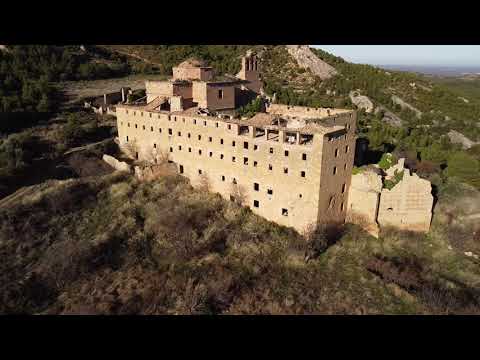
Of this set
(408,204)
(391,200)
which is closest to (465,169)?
(408,204)

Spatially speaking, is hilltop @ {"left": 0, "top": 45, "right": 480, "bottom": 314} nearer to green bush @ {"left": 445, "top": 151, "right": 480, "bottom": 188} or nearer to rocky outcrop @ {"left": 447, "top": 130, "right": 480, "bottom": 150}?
green bush @ {"left": 445, "top": 151, "right": 480, "bottom": 188}

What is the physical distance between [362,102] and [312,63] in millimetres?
15850

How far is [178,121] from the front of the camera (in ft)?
84.6

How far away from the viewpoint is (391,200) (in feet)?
73.0

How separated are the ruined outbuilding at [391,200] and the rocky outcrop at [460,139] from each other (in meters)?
21.2

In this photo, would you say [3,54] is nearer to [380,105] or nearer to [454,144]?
[380,105]

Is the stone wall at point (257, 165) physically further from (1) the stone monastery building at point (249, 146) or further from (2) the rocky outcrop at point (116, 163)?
(2) the rocky outcrop at point (116, 163)

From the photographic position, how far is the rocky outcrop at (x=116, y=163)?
2812 cm

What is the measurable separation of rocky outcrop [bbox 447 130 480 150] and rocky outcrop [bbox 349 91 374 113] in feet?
30.6

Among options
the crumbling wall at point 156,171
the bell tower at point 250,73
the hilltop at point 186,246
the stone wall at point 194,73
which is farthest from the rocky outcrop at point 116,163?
the bell tower at point 250,73

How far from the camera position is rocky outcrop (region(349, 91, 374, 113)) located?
152 feet
